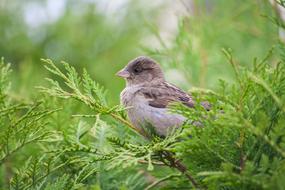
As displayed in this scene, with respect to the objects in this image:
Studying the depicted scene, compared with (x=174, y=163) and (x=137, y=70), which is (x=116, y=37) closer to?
(x=137, y=70)

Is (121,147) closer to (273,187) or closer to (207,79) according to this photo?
(273,187)

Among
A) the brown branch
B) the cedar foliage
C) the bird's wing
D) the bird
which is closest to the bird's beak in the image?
the bird

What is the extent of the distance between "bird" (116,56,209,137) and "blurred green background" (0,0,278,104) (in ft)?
1.47

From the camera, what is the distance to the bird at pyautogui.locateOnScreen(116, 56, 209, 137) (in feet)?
9.62

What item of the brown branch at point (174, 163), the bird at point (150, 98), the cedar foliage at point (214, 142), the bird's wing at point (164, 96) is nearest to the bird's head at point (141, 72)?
the bird at point (150, 98)

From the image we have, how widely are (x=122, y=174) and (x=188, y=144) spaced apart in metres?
0.78

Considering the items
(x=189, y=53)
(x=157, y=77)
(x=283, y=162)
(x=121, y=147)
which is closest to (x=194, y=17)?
(x=189, y=53)

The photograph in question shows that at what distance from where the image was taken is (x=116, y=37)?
566cm

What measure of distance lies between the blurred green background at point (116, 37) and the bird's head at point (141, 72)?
38 cm

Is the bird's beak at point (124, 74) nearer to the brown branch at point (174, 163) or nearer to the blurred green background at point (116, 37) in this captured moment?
the blurred green background at point (116, 37)

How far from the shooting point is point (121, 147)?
2.24 metres

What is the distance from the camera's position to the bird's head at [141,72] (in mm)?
3680

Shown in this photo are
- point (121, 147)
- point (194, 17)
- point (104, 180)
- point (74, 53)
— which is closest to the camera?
point (121, 147)

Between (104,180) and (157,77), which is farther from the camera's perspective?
(157,77)
